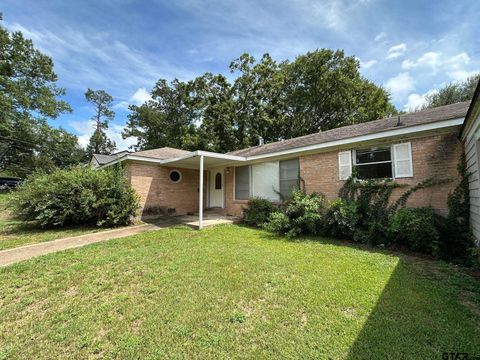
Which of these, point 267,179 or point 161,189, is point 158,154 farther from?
point 267,179

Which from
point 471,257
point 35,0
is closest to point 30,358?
point 471,257

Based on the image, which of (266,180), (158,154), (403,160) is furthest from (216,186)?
(403,160)

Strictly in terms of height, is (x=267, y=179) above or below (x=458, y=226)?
above

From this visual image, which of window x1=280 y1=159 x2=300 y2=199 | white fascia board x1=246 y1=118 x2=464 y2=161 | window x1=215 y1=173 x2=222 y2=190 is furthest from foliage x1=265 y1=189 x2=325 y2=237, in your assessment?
window x1=215 y1=173 x2=222 y2=190

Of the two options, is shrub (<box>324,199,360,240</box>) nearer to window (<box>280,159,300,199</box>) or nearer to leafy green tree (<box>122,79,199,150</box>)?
window (<box>280,159,300,199</box>)

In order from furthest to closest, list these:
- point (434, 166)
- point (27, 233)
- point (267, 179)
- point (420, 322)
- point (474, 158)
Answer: point (267, 179) → point (27, 233) → point (434, 166) → point (474, 158) → point (420, 322)

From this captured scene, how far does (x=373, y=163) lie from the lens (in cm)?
673

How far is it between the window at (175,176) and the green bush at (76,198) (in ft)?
8.79

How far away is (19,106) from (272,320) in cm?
3041

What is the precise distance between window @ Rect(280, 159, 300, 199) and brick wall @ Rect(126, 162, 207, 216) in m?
5.26

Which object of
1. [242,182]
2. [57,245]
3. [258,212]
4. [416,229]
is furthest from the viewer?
[242,182]

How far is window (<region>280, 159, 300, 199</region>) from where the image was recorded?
8672 millimetres

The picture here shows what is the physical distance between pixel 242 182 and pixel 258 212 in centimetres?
252

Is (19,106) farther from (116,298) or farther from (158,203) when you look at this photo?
(116,298)
